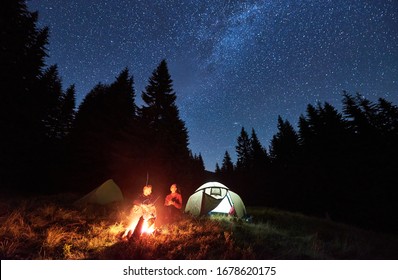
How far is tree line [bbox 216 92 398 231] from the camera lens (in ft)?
61.5

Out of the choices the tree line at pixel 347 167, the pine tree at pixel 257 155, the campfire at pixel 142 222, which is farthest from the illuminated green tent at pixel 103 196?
the pine tree at pixel 257 155

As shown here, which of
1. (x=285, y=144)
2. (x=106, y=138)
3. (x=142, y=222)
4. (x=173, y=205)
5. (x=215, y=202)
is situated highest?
(x=285, y=144)

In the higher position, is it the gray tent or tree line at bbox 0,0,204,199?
tree line at bbox 0,0,204,199

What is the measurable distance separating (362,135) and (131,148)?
68.5 ft

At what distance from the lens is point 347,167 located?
2131cm

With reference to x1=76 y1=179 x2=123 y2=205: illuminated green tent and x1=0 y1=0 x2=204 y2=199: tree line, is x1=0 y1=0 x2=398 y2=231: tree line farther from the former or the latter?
x1=76 y1=179 x2=123 y2=205: illuminated green tent

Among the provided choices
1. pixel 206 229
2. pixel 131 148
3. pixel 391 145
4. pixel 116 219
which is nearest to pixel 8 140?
pixel 131 148

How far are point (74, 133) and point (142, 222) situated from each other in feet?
60.1

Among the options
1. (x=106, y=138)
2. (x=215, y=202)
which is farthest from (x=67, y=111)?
(x=215, y=202)

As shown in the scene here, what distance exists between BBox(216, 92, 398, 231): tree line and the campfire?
18.8 m

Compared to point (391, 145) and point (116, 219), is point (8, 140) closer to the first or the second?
point (116, 219)

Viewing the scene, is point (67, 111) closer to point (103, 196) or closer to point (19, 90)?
point (19, 90)

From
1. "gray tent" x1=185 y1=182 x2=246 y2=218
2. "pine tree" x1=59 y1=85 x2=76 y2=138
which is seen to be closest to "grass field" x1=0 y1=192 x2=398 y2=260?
"gray tent" x1=185 y1=182 x2=246 y2=218

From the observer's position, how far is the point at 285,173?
32844 mm
